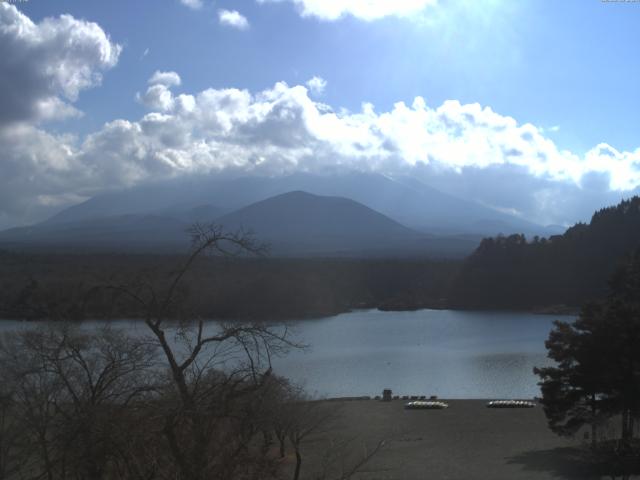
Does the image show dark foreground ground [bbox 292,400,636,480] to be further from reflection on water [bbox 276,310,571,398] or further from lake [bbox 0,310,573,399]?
reflection on water [bbox 276,310,571,398]

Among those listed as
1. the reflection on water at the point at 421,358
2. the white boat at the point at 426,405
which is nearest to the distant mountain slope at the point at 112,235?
the reflection on water at the point at 421,358

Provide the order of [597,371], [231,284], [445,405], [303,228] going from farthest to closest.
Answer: [303,228]
[231,284]
[445,405]
[597,371]

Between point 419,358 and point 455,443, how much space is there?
13203mm

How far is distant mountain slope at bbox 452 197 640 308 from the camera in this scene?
46.4 m

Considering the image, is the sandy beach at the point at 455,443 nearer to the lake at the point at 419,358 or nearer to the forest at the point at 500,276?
the lake at the point at 419,358

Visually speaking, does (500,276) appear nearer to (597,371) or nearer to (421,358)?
(421,358)

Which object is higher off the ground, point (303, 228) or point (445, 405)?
point (303, 228)

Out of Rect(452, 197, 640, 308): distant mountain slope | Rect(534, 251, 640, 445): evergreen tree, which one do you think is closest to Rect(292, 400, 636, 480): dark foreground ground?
Rect(534, 251, 640, 445): evergreen tree

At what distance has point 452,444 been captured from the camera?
38.8 ft

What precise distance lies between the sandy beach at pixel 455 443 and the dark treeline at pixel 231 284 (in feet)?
10.3

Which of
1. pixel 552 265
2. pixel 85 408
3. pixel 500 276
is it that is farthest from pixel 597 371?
pixel 500 276

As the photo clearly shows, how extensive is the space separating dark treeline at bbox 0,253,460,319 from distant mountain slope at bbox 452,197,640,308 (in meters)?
3.54

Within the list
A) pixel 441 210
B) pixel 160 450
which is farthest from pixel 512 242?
pixel 441 210

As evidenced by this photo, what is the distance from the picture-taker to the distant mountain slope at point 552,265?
46.4m
